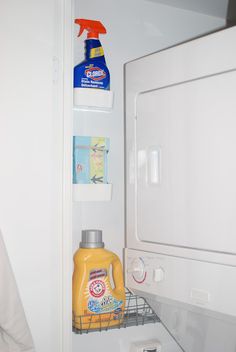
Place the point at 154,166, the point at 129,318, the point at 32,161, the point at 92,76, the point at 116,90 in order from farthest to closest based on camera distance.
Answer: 1. the point at 116,90
2. the point at 129,318
3. the point at 92,76
4. the point at 154,166
5. the point at 32,161

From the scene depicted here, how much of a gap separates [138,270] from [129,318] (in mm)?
320

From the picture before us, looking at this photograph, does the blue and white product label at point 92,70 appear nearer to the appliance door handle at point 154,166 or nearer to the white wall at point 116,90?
the white wall at point 116,90

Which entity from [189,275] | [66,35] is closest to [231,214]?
[189,275]

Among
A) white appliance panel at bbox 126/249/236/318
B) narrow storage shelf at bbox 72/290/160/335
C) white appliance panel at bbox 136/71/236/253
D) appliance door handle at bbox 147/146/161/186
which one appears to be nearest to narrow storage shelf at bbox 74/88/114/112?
white appliance panel at bbox 136/71/236/253

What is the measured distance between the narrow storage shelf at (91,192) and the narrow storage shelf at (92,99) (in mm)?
368

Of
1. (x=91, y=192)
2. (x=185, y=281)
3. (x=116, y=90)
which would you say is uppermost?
(x=116, y=90)

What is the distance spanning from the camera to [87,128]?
218 centimetres

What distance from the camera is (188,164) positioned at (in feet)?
5.71

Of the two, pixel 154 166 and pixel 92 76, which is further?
pixel 92 76

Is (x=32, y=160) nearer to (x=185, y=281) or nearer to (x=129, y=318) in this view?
(x=185, y=281)

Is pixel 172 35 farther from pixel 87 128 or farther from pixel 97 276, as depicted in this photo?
Result: pixel 97 276

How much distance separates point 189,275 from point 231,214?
0.32m

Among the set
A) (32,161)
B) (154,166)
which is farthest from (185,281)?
(32,161)

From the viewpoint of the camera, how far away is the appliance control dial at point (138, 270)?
1932mm
